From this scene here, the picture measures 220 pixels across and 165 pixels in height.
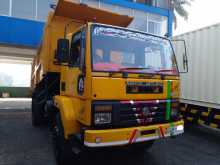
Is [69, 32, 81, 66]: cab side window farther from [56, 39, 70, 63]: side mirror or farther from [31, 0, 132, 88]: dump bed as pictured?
[31, 0, 132, 88]: dump bed

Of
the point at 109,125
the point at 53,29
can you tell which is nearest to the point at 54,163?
the point at 109,125

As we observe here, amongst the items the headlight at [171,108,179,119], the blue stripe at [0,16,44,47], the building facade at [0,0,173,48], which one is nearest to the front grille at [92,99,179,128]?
the headlight at [171,108,179,119]

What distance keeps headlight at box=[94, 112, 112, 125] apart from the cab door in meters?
0.42

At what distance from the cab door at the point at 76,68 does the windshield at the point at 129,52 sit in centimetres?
22

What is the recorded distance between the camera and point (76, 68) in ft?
12.7

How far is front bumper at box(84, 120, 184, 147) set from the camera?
3285 mm

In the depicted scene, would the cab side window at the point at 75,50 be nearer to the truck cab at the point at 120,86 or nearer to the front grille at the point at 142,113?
the truck cab at the point at 120,86

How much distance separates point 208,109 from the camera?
6305mm

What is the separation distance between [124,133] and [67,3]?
117 inches

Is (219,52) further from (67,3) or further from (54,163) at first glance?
(54,163)

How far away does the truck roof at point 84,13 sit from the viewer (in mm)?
4985

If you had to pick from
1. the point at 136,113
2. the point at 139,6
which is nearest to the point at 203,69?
the point at 136,113

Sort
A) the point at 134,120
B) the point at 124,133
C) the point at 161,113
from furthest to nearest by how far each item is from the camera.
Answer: the point at 161,113 → the point at 134,120 → the point at 124,133

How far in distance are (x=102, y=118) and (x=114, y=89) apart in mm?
455
